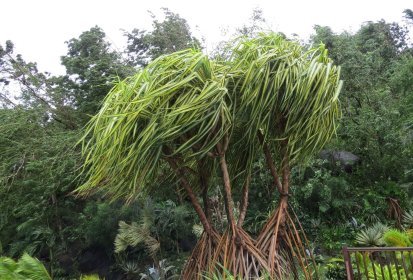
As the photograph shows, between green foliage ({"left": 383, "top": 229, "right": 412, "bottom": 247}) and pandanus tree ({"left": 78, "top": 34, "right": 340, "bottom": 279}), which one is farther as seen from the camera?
green foliage ({"left": 383, "top": 229, "right": 412, "bottom": 247})

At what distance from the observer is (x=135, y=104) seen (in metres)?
3.44

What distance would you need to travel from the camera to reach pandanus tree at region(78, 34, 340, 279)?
342 centimetres

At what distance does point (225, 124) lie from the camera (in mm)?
3592

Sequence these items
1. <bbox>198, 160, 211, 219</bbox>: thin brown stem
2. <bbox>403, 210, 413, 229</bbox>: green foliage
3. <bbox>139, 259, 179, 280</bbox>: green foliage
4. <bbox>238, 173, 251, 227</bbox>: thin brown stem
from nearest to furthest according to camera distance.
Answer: <bbox>238, 173, 251, 227</bbox>: thin brown stem → <bbox>198, 160, 211, 219</bbox>: thin brown stem → <bbox>139, 259, 179, 280</bbox>: green foliage → <bbox>403, 210, 413, 229</bbox>: green foliage

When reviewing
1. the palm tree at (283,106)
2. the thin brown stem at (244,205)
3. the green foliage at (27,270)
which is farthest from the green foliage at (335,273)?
the green foliage at (27,270)

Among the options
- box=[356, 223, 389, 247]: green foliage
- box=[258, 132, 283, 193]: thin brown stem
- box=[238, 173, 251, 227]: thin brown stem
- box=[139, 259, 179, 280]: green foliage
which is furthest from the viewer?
box=[356, 223, 389, 247]: green foliage

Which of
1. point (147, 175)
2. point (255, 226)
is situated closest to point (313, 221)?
point (255, 226)

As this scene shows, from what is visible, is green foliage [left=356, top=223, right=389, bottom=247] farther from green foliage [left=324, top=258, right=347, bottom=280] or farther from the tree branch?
the tree branch

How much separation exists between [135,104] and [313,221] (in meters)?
6.26

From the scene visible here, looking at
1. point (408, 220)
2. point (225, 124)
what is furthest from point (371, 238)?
point (225, 124)

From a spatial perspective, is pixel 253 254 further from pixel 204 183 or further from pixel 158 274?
pixel 158 274

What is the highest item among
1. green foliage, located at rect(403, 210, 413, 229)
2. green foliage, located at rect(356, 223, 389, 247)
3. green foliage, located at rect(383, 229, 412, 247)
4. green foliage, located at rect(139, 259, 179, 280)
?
green foliage, located at rect(403, 210, 413, 229)

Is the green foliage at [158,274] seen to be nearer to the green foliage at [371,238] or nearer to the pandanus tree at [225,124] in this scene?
the pandanus tree at [225,124]

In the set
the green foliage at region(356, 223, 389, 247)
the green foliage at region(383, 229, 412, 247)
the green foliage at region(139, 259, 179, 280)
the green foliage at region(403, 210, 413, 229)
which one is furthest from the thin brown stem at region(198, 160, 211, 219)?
the green foliage at region(403, 210, 413, 229)
